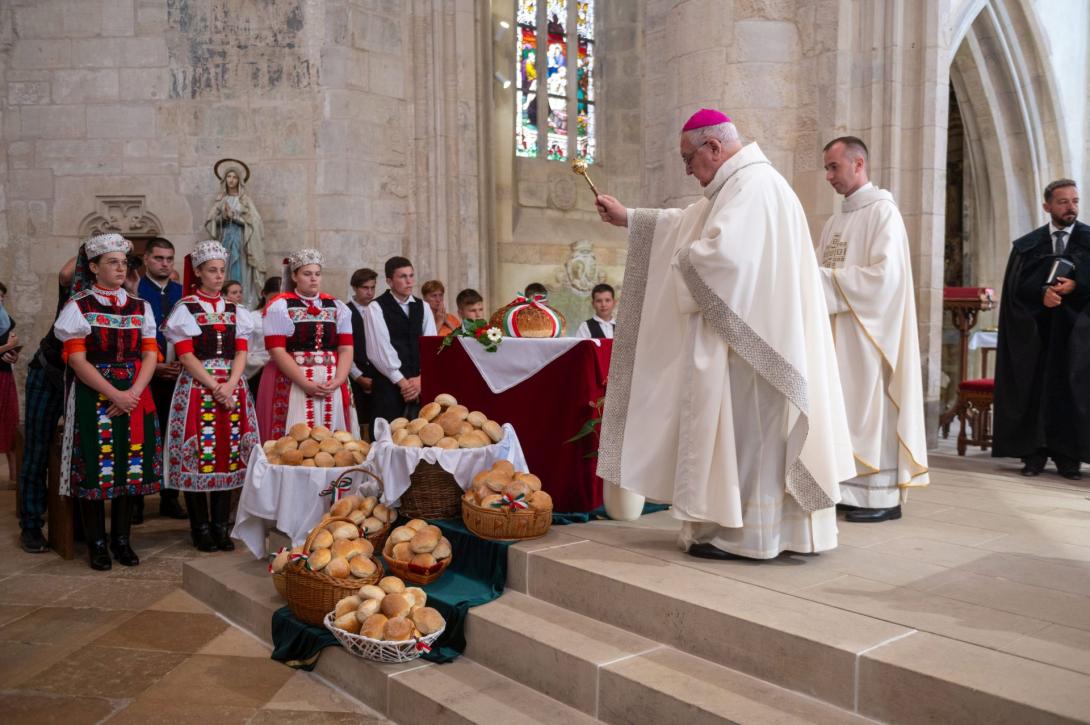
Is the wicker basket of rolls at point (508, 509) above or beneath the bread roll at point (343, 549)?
above

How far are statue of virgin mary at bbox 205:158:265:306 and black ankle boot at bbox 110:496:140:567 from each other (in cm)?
448

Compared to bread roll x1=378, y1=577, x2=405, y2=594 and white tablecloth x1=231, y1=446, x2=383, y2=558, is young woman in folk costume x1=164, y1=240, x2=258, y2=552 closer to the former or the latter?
white tablecloth x1=231, y1=446, x2=383, y2=558

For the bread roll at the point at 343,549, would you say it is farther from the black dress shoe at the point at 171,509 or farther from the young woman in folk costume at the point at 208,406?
the black dress shoe at the point at 171,509

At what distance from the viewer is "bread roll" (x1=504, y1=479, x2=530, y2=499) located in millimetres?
4027

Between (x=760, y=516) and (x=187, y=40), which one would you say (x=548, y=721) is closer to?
(x=760, y=516)

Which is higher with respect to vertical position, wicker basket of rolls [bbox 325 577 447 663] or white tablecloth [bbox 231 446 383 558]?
white tablecloth [bbox 231 446 383 558]

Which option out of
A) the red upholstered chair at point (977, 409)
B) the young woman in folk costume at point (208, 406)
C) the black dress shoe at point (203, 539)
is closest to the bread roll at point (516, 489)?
the young woman in folk costume at point (208, 406)

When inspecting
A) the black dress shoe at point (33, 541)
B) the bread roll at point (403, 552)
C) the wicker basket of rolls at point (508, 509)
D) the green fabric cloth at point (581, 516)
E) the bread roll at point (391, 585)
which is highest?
the wicker basket of rolls at point (508, 509)

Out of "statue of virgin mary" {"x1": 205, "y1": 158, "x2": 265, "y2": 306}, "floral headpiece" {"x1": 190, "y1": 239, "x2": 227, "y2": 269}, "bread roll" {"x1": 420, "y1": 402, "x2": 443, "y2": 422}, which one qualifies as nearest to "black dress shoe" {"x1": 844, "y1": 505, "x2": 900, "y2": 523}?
"bread roll" {"x1": 420, "y1": 402, "x2": 443, "y2": 422}

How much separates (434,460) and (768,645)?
1944 millimetres

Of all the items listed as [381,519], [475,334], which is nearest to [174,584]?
[381,519]

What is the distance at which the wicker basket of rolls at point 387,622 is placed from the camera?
3.52 meters

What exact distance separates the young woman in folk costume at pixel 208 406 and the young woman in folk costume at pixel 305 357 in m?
0.19

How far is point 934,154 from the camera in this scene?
6.90 meters
